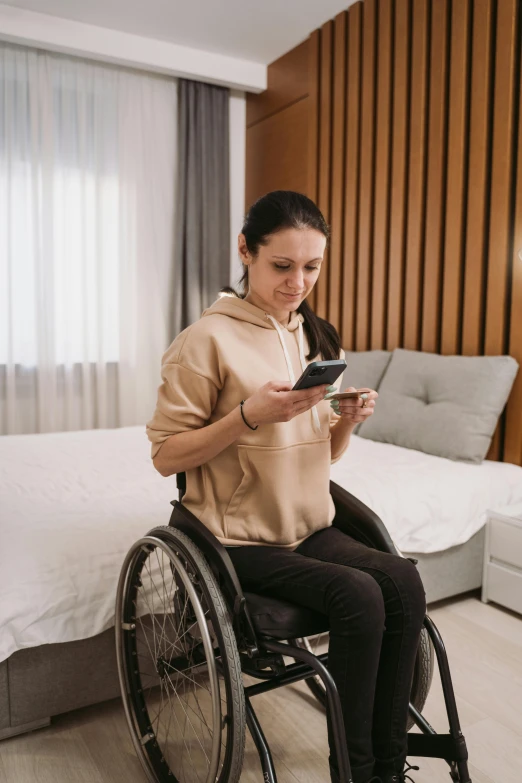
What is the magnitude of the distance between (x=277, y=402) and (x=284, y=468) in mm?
201

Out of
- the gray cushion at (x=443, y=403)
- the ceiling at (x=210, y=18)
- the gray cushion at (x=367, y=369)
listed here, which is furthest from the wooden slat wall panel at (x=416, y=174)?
the ceiling at (x=210, y=18)

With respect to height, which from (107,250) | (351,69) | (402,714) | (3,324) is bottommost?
(402,714)

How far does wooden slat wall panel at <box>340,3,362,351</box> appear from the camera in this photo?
11.4 feet

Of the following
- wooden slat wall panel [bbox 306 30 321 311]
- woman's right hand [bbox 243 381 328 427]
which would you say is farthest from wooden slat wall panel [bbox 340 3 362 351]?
woman's right hand [bbox 243 381 328 427]

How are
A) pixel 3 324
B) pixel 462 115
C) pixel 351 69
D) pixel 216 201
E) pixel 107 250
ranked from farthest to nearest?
pixel 216 201, pixel 107 250, pixel 3 324, pixel 351 69, pixel 462 115

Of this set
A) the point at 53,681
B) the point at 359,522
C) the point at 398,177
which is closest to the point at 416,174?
the point at 398,177

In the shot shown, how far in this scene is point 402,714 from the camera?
1185 mm

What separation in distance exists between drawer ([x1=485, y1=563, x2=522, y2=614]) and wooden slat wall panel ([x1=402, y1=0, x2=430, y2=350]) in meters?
1.19

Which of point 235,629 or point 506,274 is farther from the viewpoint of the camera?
point 506,274

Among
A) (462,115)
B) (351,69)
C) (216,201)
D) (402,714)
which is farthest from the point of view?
(216,201)

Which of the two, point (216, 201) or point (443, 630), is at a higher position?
point (216, 201)

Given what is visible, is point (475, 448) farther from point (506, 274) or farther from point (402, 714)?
point (402, 714)

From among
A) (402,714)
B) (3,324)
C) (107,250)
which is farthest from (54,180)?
(402,714)

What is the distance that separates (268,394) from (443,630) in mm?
1395
